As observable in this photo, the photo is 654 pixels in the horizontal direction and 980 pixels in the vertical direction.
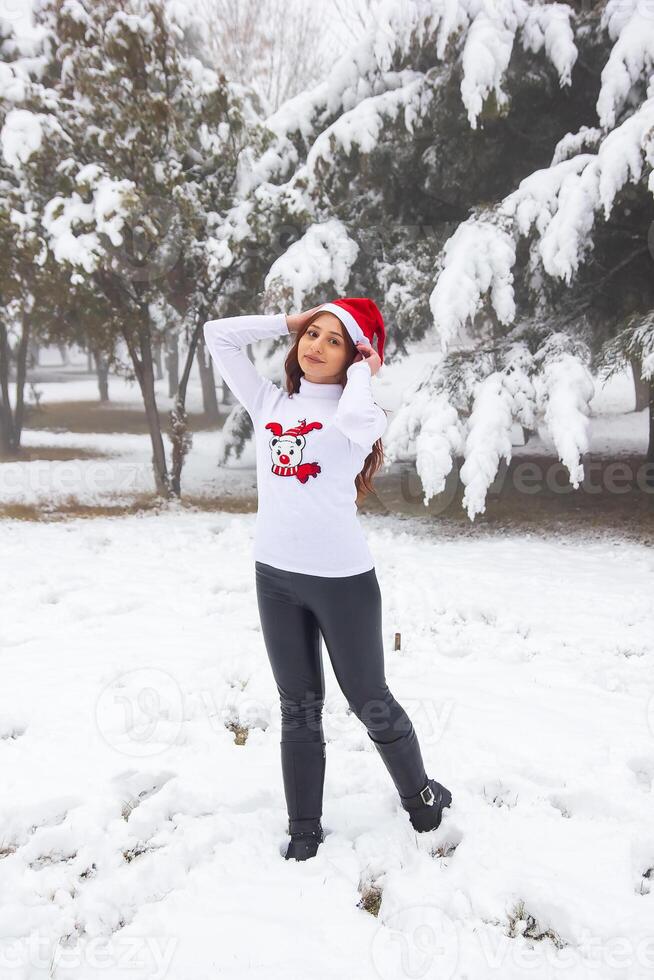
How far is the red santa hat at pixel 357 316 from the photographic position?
240cm

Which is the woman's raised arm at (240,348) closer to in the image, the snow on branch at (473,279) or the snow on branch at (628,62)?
the snow on branch at (473,279)

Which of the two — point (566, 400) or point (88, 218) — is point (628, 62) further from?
point (88, 218)

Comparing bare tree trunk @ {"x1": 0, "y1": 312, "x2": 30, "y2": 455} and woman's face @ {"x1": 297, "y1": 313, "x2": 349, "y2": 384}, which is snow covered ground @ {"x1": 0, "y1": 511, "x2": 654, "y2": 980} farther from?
bare tree trunk @ {"x1": 0, "y1": 312, "x2": 30, "y2": 455}

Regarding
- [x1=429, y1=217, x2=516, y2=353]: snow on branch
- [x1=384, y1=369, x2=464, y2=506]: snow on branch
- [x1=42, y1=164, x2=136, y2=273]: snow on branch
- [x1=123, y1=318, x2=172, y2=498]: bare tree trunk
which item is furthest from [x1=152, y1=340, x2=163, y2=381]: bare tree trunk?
[x1=429, y1=217, x2=516, y2=353]: snow on branch

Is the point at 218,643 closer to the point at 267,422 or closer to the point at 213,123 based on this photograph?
the point at 267,422

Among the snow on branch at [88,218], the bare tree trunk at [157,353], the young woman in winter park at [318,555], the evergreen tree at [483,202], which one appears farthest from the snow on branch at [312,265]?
the young woman in winter park at [318,555]

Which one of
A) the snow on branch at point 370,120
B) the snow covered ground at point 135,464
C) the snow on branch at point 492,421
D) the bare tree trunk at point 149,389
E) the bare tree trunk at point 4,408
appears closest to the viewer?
the snow on branch at point 492,421

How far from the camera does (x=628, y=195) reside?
619 centimetres

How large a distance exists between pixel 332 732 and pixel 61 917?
145 cm

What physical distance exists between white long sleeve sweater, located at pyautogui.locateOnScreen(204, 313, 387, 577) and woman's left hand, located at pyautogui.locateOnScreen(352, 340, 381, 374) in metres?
0.05

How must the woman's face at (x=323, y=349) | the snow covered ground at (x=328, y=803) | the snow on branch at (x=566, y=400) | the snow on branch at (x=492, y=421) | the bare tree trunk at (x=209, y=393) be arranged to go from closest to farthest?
the snow covered ground at (x=328, y=803)
the woman's face at (x=323, y=349)
the snow on branch at (x=566, y=400)
the snow on branch at (x=492, y=421)
the bare tree trunk at (x=209, y=393)

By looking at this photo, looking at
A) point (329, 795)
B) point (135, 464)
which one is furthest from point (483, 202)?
point (135, 464)

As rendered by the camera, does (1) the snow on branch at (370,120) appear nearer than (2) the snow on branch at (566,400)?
No

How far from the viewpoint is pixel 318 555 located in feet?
7.49
